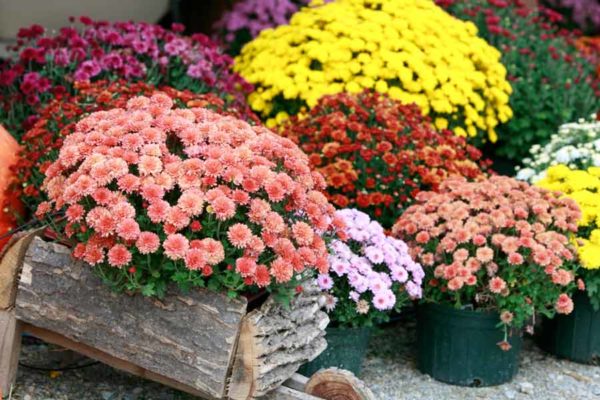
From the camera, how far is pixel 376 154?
14.5ft

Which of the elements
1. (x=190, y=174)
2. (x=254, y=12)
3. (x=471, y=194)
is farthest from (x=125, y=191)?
(x=254, y=12)

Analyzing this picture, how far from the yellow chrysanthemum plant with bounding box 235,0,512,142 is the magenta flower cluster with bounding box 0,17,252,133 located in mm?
398

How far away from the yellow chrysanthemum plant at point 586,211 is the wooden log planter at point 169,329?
123 centimetres

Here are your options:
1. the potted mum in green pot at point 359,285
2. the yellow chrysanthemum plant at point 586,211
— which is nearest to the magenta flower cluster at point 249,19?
the yellow chrysanthemum plant at point 586,211

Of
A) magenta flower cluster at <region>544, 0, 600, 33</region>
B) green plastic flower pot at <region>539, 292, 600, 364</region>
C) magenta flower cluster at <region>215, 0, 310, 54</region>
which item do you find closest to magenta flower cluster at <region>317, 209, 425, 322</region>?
green plastic flower pot at <region>539, 292, 600, 364</region>

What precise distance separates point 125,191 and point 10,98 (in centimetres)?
196

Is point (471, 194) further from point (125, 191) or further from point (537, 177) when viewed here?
point (125, 191)

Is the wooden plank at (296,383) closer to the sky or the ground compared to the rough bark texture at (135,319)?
closer to the ground

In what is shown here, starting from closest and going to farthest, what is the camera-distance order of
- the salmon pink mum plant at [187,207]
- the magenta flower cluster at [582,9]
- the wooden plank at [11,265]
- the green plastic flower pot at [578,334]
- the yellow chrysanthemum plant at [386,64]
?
1. the salmon pink mum plant at [187,207]
2. the wooden plank at [11,265]
3. the green plastic flower pot at [578,334]
4. the yellow chrysanthemum plant at [386,64]
5. the magenta flower cluster at [582,9]

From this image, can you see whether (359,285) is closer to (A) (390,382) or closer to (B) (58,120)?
(A) (390,382)

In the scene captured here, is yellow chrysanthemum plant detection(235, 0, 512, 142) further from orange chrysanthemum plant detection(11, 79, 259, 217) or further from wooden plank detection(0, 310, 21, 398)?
wooden plank detection(0, 310, 21, 398)

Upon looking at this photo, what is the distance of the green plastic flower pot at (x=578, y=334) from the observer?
426 cm

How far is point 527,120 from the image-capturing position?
19.3 feet

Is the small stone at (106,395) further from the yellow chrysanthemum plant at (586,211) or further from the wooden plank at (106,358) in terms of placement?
the yellow chrysanthemum plant at (586,211)
